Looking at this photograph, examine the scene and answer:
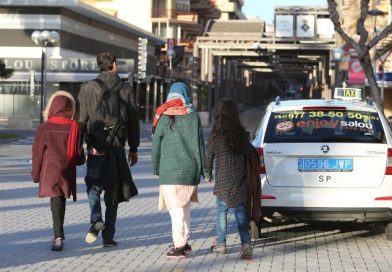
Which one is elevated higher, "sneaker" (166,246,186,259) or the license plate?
the license plate

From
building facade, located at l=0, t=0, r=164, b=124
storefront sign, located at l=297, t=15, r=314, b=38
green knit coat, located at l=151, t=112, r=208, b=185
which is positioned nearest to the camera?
green knit coat, located at l=151, t=112, r=208, b=185

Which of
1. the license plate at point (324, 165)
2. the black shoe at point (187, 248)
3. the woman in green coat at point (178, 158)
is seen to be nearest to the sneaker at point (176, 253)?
the woman in green coat at point (178, 158)

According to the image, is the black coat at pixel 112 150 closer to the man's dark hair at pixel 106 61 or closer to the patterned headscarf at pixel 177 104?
the man's dark hair at pixel 106 61

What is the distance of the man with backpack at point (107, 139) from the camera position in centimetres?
960

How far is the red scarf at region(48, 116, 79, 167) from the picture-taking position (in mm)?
9633

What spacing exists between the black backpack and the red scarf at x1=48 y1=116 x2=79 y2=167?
143mm

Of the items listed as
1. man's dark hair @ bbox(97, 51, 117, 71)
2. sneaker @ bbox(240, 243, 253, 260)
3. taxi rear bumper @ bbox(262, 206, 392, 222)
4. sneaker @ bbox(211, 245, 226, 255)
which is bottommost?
sneaker @ bbox(211, 245, 226, 255)

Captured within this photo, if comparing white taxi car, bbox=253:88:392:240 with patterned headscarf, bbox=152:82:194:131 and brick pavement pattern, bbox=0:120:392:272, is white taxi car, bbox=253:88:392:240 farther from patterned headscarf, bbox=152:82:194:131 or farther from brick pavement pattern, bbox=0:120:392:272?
patterned headscarf, bbox=152:82:194:131

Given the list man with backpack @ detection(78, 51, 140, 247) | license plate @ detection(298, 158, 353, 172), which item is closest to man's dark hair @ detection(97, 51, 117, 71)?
man with backpack @ detection(78, 51, 140, 247)

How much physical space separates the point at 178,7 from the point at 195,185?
275ft

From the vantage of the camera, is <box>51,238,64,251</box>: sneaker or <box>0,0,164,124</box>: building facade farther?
<box>0,0,164,124</box>: building facade

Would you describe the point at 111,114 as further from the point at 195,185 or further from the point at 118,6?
the point at 118,6

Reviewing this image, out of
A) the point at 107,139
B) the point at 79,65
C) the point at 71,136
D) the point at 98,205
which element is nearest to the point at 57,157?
the point at 71,136

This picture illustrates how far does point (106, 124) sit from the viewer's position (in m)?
9.61
